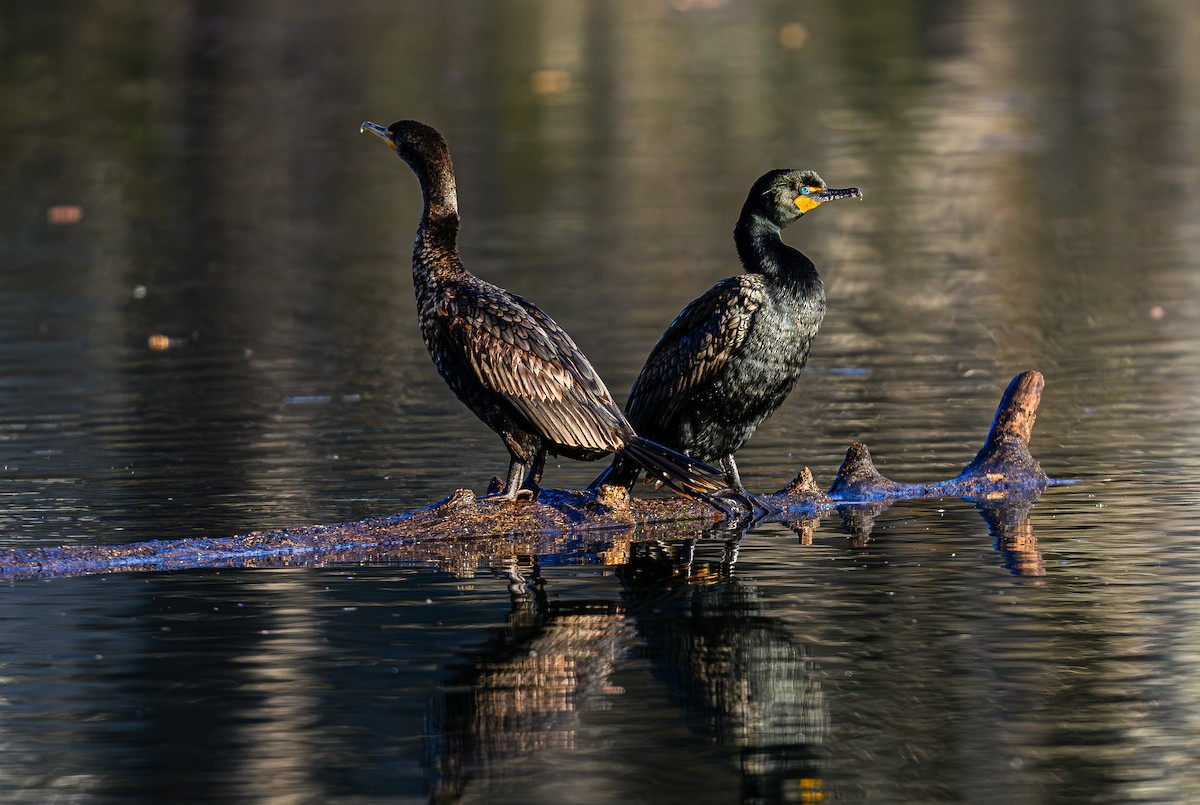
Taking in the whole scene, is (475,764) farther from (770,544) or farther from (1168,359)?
(1168,359)

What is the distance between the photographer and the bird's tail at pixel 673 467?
382 inches

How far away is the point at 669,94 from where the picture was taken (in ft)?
113

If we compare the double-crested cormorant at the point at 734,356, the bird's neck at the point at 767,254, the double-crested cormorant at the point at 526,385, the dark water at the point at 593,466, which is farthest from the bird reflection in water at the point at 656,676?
the bird's neck at the point at 767,254

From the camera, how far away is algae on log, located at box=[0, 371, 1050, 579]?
30.7 ft

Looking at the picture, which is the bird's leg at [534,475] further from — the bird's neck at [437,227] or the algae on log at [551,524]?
the bird's neck at [437,227]

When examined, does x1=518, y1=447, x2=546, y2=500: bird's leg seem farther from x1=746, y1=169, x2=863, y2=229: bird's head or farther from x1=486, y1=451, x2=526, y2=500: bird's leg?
x1=746, y1=169, x2=863, y2=229: bird's head

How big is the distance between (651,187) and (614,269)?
563 centimetres

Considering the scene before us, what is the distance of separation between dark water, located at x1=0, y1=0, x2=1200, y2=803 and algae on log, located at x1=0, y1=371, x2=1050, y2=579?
0.17 m

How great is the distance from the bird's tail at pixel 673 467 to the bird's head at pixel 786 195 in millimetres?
1609

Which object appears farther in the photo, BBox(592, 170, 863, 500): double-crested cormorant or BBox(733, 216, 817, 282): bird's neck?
BBox(733, 216, 817, 282): bird's neck

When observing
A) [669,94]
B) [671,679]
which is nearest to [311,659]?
[671,679]

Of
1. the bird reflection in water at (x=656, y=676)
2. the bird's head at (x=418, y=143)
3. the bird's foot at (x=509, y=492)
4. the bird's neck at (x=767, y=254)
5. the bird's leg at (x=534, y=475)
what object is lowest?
the bird reflection in water at (x=656, y=676)

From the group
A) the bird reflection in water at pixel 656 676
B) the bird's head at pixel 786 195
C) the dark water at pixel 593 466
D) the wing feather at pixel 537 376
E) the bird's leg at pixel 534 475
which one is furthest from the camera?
the bird's head at pixel 786 195

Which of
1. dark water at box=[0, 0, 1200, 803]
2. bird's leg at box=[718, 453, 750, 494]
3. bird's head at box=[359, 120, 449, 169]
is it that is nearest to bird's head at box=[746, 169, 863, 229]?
bird's leg at box=[718, 453, 750, 494]
